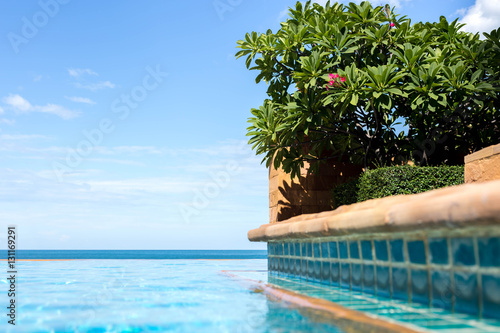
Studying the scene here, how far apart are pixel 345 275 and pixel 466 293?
6.38 feet

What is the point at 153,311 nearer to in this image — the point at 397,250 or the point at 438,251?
the point at 397,250

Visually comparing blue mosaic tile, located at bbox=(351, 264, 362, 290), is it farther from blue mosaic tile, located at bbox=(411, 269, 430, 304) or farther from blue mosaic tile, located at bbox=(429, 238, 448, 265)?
blue mosaic tile, located at bbox=(429, 238, 448, 265)

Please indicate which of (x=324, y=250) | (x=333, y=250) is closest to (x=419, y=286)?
(x=333, y=250)

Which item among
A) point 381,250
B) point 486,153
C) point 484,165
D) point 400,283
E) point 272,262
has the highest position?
point 486,153

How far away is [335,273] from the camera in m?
5.24

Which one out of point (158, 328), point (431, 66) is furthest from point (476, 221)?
point (431, 66)

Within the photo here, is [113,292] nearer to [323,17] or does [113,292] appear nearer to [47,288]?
[47,288]

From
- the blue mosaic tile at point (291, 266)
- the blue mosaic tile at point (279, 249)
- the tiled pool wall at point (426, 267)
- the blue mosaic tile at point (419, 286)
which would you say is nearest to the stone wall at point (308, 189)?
the blue mosaic tile at point (279, 249)

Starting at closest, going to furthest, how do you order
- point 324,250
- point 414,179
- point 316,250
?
point 324,250 < point 316,250 < point 414,179

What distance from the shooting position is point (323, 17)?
413 inches

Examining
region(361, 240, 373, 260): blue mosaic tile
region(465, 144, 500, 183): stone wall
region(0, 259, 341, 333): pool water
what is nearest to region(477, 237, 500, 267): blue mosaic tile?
region(0, 259, 341, 333): pool water

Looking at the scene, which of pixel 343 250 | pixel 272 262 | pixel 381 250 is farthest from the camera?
pixel 272 262

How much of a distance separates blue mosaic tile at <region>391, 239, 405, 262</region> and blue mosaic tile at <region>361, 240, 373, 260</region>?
41 centimetres

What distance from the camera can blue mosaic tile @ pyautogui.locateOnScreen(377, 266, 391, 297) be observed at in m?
4.02
